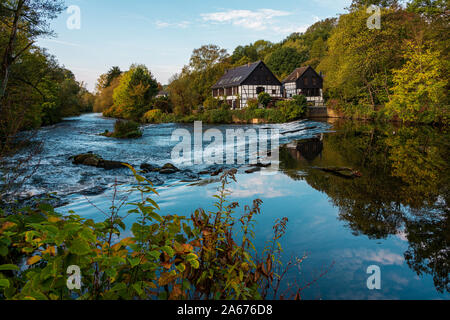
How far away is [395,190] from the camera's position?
8.82 metres

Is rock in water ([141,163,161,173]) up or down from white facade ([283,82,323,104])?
down

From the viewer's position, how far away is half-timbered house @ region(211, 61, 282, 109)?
179 ft

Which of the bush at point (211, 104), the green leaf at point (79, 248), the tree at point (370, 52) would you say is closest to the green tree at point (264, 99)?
the bush at point (211, 104)

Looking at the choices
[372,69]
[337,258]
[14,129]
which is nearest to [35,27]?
[14,129]

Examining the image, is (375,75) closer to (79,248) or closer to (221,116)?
(221,116)

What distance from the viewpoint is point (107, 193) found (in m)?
9.30

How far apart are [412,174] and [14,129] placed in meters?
11.9

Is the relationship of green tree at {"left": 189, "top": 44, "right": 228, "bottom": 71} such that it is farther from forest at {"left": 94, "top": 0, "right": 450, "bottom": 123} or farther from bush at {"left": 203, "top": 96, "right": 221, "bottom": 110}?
bush at {"left": 203, "top": 96, "right": 221, "bottom": 110}

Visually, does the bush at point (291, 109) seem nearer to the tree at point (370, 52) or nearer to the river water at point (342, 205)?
the tree at point (370, 52)

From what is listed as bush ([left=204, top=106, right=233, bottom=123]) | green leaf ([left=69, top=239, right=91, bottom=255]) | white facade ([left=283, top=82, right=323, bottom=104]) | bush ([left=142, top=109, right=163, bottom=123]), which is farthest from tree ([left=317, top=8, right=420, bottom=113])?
green leaf ([left=69, top=239, right=91, bottom=255])

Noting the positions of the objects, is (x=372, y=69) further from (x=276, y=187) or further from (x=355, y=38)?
(x=276, y=187)

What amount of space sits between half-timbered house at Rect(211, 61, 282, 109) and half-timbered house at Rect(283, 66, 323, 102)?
536 cm

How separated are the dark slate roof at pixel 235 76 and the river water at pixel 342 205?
41.7 meters

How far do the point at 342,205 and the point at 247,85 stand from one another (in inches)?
1946
